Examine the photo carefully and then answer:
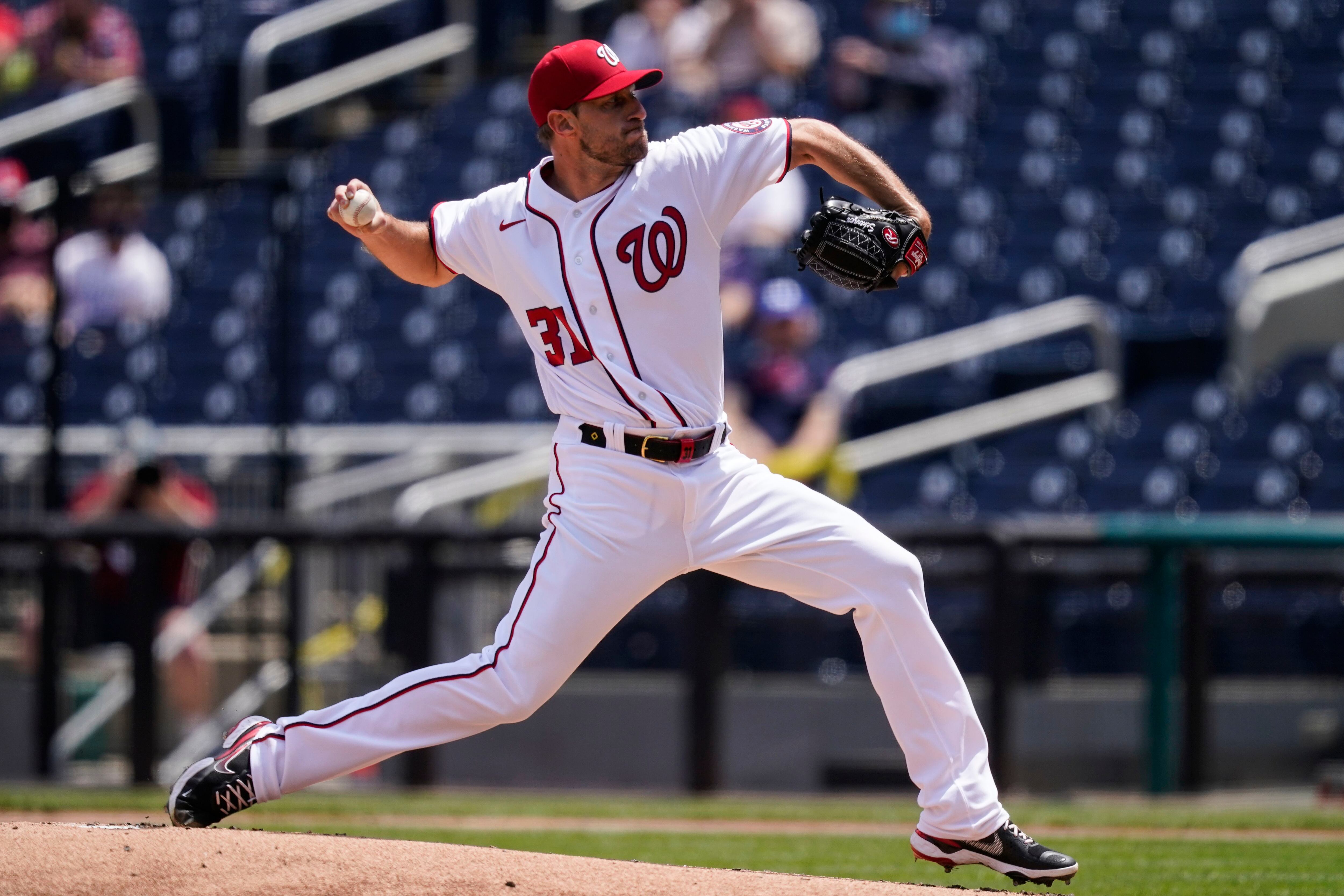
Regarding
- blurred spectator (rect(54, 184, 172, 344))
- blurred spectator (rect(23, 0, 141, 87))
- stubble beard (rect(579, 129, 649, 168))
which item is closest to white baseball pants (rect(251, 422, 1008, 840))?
stubble beard (rect(579, 129, 649, 168))

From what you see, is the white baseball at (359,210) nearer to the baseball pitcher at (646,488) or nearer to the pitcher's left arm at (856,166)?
the baseball pitcher at (646,488)

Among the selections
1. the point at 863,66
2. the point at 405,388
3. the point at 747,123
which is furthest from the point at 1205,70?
the point at 747,123

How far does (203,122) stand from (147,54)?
1271mm

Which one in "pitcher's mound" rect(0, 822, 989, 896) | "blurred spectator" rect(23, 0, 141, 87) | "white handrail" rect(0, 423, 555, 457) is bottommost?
"pitcher's mound" rect(0, 822, 989, 896)

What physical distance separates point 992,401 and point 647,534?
654 centimetres

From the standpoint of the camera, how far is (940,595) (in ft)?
24.4

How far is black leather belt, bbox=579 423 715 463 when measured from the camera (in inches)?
151

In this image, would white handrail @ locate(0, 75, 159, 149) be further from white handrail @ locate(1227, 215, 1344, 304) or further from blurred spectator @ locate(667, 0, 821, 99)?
white handrail @ locate(1227, 215, 1344, 304)

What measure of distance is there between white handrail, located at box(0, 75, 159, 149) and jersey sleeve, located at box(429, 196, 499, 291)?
27.3 ft

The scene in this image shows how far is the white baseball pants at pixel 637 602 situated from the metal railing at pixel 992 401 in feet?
18.2

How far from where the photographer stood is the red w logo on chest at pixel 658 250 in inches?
151

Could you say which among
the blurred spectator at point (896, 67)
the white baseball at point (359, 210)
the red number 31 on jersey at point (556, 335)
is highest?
the blurred spectator at point (896, 67)

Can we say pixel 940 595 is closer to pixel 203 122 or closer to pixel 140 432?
pixel 140 432

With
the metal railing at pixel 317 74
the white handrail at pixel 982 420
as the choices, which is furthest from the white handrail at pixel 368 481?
the metal railing at pixel 317 74
